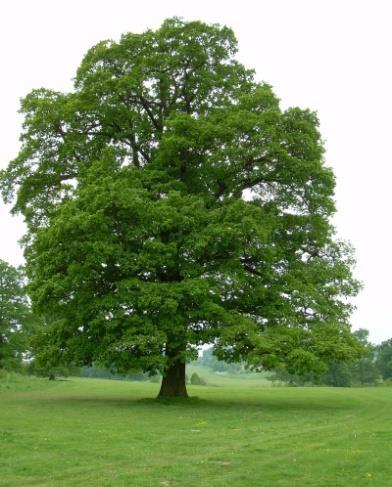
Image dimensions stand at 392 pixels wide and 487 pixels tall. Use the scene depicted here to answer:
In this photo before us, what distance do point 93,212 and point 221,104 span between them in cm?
1079

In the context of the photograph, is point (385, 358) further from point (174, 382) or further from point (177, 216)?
point (177, 216)

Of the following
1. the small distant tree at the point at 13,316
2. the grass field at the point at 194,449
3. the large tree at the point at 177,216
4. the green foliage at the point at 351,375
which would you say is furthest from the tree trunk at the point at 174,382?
the green foliage at the point at 351,375

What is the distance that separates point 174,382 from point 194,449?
16.3 m

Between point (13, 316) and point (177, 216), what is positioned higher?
point (177, 216)

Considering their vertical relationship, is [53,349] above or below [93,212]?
below

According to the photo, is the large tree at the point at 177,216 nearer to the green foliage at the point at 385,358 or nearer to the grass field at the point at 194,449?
the grass field at the point at 194,449

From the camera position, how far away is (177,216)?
25.6 metres

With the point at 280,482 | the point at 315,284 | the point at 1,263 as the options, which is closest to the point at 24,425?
the point at 280,482

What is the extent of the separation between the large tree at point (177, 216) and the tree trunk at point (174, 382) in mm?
70

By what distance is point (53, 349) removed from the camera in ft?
89.0

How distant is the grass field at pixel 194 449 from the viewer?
10188 mm

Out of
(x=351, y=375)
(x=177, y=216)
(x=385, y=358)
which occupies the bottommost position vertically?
(x=351, y=375)

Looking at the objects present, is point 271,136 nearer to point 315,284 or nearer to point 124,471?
point 315,284

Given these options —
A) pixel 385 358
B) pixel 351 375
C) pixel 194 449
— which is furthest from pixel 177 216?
pixel 385 358
